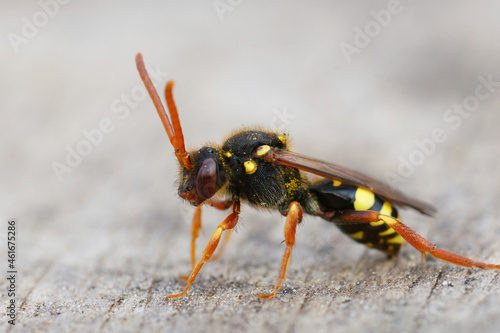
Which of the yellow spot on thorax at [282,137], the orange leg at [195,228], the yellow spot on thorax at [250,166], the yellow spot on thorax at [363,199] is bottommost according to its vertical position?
the yellow spot on thorax at [363,199]

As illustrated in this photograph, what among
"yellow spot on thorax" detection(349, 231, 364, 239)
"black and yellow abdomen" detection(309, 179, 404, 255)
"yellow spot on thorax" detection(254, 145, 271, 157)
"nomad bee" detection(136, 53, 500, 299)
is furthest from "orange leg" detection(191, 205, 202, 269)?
"yellow spot on thorax" detection(349, 231, 364, 239)

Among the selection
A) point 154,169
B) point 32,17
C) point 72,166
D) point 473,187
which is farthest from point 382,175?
point 32,17

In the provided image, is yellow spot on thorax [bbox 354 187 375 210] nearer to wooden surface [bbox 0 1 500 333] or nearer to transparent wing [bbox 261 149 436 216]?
transparent wing [bbox 261 149 436 216]

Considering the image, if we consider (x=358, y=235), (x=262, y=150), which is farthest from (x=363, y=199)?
(x=262, y=150)

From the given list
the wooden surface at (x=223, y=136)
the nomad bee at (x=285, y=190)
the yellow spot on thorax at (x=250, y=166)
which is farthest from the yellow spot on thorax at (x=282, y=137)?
the wooden surface at (x=223, y=136)

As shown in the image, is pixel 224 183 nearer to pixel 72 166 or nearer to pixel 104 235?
pixel 104 235

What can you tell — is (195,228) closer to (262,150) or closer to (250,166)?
(250,166)

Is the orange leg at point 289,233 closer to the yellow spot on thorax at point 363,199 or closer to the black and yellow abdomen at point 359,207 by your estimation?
the black and yellow abdomen at point 359,207

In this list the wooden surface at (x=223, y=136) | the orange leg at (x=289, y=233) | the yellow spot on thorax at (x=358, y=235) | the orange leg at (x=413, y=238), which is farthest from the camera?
the yellow spot on thorax at (x=358, y=235)
